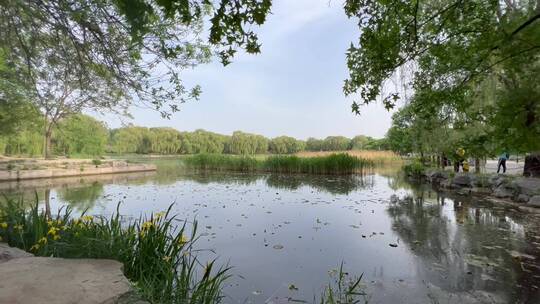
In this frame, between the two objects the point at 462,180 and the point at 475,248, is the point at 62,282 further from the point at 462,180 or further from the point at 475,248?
the point at 462,180

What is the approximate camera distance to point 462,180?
1444 cm

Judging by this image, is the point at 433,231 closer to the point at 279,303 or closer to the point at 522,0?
the point at 279,303

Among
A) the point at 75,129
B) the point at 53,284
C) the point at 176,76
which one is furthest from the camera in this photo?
the point at 75,129

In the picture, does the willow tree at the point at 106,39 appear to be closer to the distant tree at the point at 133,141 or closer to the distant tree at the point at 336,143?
the distant tree at the point at 133,141

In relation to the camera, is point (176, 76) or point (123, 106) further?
point (123, 106)

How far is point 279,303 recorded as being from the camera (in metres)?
3.59

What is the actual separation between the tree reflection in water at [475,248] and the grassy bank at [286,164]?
1170cm

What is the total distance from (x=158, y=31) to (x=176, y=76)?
71 cm

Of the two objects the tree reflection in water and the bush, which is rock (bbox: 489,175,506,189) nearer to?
the tree reflection in water

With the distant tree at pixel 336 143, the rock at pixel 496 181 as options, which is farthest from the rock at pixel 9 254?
the distant tree at pixel 336 143

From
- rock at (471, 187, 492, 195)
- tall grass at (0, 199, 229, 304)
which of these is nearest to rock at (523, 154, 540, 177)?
rock at (471, 187, 492, 195)

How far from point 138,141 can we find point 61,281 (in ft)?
178

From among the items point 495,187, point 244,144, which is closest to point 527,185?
point 495,187

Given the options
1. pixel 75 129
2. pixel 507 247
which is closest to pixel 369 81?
pixel 507 247
